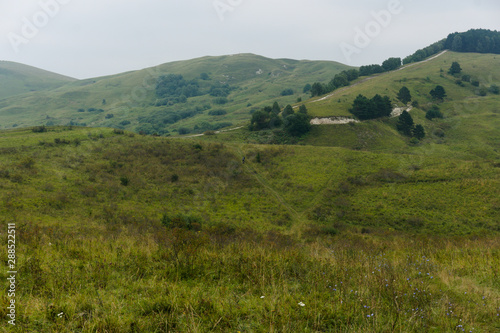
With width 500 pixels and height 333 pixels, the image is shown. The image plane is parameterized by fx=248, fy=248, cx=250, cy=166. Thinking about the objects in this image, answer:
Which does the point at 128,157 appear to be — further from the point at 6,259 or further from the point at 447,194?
the point at 447,194

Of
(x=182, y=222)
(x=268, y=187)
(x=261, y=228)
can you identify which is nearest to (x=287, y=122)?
(x=268, y=187)

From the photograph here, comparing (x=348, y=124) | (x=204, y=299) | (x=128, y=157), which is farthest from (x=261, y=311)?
(x=348, y=124)

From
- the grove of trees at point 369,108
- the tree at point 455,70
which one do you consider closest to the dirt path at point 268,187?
the grove of trees at point 369,108

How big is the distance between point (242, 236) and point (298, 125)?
180 feet

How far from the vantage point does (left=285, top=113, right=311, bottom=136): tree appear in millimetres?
67688

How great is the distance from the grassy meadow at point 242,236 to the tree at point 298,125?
15697mm

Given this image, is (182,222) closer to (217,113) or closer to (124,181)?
(124,181)

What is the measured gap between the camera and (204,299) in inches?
171

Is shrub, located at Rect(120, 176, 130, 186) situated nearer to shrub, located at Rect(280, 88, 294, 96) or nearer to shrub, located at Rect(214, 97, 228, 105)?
shrub, located at Rect(214, 97, 228, 105)

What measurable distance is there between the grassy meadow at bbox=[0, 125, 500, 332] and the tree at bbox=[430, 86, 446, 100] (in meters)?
42.3

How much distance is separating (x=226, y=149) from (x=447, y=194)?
1463 inches

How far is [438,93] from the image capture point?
319 ft

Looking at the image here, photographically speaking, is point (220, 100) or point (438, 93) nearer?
point (438, 93)

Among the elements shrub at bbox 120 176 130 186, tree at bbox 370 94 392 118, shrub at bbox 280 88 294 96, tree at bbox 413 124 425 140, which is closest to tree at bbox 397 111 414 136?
tree at bbox 413 124 425 140
